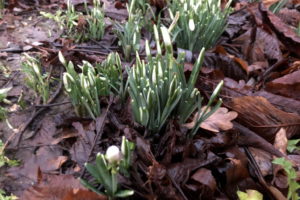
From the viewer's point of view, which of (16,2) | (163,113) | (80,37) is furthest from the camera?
(16,2)

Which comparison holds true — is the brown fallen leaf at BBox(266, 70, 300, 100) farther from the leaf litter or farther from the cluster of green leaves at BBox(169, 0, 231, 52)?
the cluster of green leaves at BBox(169, 0, 231, 52)

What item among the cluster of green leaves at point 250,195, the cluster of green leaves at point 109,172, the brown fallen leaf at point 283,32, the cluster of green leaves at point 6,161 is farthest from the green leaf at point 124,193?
the brown fallen leaf at point 283,32

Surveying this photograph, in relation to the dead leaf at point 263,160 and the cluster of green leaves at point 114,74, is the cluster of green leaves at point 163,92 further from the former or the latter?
the dead leaf at point 263,160

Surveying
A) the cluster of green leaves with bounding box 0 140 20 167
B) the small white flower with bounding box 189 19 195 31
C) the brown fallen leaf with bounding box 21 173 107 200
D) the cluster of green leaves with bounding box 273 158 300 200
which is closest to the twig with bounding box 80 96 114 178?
the brown fallen leaf with bounding box 21 173 107 200

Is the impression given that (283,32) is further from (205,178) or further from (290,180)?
(205,178)

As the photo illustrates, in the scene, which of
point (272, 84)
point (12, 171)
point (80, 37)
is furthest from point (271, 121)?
point (80, 37)

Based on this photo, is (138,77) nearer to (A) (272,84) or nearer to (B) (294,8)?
(A) (272,84)
